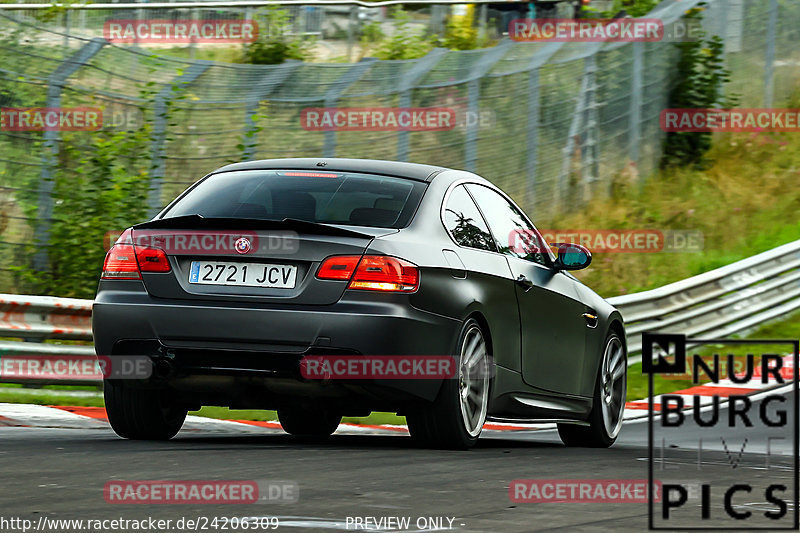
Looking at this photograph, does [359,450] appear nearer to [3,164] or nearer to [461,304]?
[461,304]

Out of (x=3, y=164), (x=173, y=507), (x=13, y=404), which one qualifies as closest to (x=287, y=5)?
(x=3, y=164)

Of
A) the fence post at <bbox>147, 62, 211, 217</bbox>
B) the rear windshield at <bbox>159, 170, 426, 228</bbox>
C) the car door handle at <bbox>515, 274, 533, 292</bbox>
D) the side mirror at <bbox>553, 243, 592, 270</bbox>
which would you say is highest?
the rear windshield at <bbox>159, 170, 426, 228</bbox>

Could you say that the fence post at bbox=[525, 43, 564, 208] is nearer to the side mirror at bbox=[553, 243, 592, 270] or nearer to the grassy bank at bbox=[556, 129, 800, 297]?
the grassy bank at bbox=[556, 129, 800, 297]

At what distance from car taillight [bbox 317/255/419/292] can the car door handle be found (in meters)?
1.35

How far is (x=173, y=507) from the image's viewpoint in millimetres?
5285

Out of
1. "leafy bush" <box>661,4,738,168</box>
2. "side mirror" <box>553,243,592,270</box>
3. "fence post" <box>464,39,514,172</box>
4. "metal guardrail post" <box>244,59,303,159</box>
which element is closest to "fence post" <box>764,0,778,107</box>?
"leafy bush" <box>661,4,738,168</box>

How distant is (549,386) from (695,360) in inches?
165

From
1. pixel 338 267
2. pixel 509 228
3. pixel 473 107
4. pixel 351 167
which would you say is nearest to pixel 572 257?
pixel 509 228

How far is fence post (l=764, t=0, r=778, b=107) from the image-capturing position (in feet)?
82.8

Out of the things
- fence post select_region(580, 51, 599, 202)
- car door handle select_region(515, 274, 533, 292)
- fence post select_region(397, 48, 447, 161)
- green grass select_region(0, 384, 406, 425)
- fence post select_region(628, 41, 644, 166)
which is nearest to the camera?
car door handle select_region(515, 274, 533, 292)

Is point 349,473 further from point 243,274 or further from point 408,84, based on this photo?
point 408,84

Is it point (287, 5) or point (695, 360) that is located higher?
point (695, 360)

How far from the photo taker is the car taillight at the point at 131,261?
7414 mm

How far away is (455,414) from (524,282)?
1.24 metres
